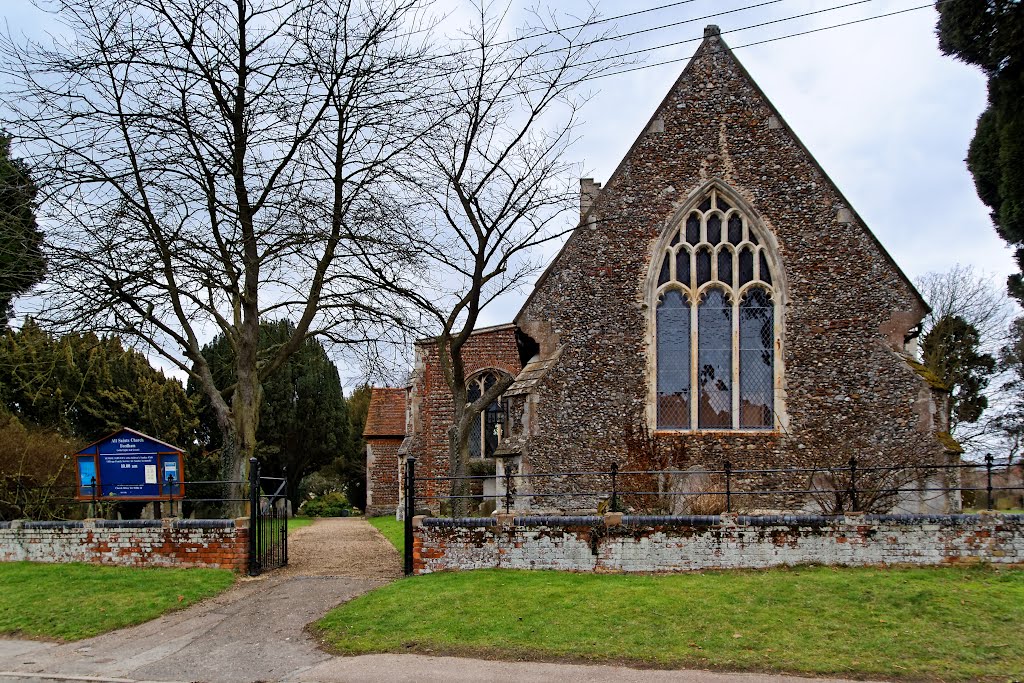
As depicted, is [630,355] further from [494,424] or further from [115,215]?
[494,424]

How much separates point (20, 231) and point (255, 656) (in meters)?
9.40

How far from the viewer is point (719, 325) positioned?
1608cm

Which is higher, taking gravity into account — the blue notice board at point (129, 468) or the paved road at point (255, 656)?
the blue notice board at point (129, 468)

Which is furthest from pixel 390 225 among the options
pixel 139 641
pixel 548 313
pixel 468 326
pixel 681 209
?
pixel 139 641

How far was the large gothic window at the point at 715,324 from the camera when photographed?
15812 mm

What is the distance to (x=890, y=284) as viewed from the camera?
15516mm

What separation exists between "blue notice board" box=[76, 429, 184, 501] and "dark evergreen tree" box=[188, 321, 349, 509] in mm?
24337

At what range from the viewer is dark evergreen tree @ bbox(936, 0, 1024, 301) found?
16.6m

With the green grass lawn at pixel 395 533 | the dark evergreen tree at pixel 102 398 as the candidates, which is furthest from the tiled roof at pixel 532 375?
the dark evergreen tree at pixel 102 398

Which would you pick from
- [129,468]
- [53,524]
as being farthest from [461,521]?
[53,524]

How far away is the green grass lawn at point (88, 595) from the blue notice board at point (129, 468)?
134 cm

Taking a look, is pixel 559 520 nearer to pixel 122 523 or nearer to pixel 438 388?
pixel 122 523

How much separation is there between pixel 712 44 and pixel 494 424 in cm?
1507

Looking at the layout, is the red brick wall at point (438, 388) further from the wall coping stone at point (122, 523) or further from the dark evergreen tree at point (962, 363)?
the dark evergreen tree at point (962, 363)
